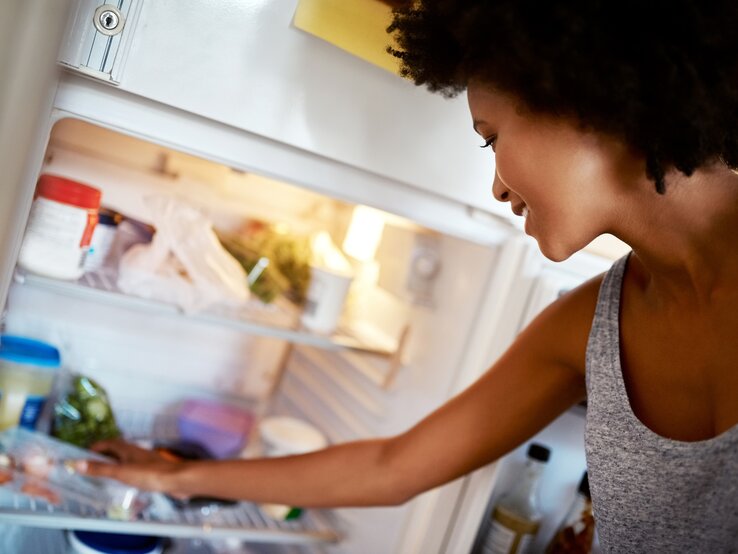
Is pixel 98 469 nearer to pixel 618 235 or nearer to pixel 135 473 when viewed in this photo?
pixel 135 473

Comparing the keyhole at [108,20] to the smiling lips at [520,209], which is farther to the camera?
the smiling lips at [520,209]

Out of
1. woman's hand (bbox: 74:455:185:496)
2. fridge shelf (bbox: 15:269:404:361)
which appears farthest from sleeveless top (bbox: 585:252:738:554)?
woman's hand (bbox: 74:455:185:496)

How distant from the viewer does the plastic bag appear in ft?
4.16

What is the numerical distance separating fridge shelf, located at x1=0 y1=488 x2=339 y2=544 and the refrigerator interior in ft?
0.09

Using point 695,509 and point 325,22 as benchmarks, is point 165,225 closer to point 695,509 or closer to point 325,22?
point 325,22

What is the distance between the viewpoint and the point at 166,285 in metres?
1.27

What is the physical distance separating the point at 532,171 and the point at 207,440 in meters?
1.02

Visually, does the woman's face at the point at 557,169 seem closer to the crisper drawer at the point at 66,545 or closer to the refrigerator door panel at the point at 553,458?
the refrigerator door panel at the point at 553,458

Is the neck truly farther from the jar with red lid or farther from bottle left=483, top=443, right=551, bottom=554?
the jar with red lid

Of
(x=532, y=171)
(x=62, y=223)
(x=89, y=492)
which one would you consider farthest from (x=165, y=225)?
(x=532, y=171)

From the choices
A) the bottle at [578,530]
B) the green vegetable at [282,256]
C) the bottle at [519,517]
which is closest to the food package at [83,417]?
the green vegetable at [282,256]

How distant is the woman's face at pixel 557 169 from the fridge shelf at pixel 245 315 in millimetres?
593

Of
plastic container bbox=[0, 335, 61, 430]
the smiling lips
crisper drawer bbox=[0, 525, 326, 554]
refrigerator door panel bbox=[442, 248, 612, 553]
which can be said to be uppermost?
the smiling lips

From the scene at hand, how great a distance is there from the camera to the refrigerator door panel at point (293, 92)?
87cm
